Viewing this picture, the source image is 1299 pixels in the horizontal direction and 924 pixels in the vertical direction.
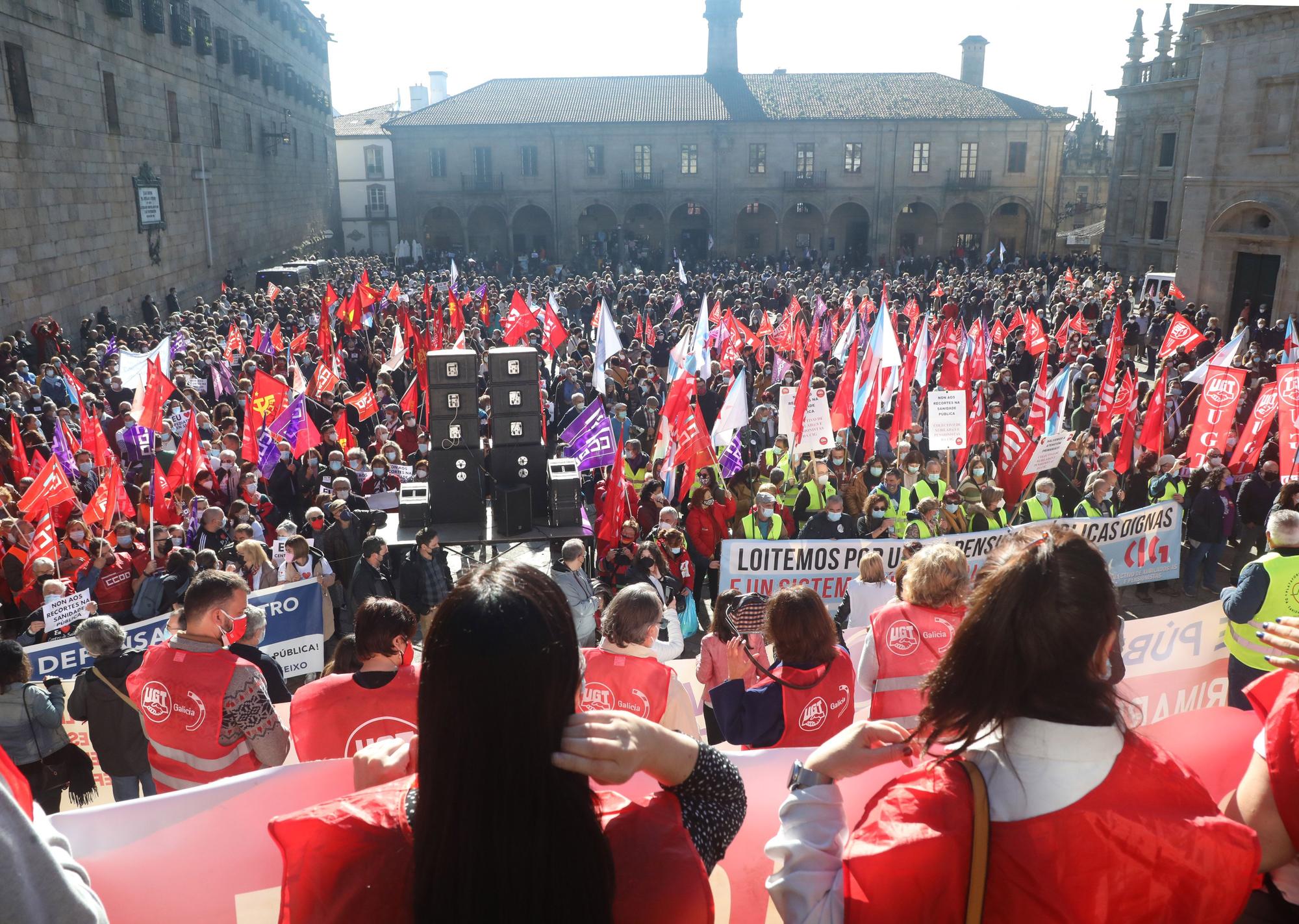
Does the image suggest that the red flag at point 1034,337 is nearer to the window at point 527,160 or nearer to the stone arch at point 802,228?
the stone arch at point 802,228

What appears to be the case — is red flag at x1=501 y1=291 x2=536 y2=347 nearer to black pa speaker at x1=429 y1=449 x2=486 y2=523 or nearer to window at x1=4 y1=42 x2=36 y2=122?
black pa speaker at x1=429 y1=449 x2=486 y2=523

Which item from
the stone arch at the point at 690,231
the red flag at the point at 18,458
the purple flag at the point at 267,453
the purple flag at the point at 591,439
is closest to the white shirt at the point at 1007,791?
the purple flag at the point at 591,439

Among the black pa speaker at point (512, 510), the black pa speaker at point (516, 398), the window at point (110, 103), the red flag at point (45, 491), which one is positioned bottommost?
the black pa speaker at point (512, 510)

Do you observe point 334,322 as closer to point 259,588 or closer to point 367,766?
point 259,588

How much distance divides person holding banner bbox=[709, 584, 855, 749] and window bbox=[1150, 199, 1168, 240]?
43142mm

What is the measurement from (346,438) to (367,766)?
35.7 feet

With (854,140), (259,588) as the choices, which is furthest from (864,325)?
(854,140)

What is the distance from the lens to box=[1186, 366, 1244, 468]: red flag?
33.5 feet

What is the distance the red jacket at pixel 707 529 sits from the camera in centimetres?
991

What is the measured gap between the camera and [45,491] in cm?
886

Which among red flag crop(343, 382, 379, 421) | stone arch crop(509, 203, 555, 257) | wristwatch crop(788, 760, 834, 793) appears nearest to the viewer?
wristwatch crop(788, 760, 834, 793)

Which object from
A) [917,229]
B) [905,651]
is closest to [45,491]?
[905,651]

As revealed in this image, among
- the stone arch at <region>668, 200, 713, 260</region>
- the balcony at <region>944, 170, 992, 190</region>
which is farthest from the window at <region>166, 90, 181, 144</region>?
the balcony at <region>944, 170, 992, 190</region>

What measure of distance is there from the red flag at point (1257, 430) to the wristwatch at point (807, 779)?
9.97 metres
